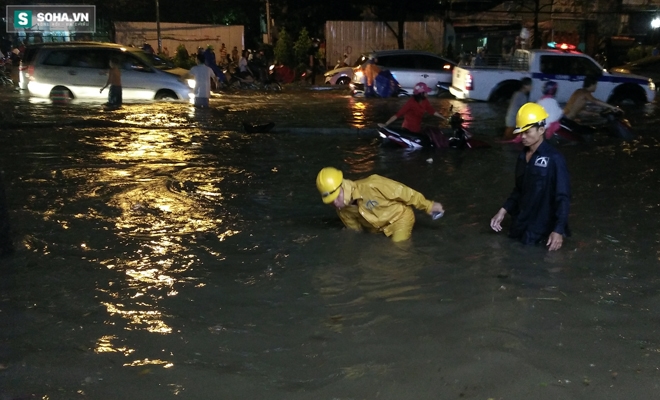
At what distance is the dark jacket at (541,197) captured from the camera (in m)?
6.37

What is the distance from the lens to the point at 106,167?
37.1ft

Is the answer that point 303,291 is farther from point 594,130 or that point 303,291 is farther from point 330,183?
point 594,130

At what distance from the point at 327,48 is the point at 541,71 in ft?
47.3

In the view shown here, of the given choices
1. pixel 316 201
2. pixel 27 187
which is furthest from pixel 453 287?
pixel 27 187

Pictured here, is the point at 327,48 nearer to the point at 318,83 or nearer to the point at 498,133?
the point at 318,83

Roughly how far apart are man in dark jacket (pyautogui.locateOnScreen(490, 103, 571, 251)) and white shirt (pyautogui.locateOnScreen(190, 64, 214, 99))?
41.6 ft

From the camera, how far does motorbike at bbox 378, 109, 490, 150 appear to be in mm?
13109

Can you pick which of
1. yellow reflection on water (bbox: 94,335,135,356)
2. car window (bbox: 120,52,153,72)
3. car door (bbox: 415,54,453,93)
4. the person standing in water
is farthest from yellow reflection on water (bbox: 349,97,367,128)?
yellow reflection on water (bbox: 94,335,135,356)

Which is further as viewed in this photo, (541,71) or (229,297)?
(541,71)

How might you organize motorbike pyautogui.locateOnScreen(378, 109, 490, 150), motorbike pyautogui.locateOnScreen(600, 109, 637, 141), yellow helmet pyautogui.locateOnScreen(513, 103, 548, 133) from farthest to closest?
motorbike pyautogui.locateOnScreen(600, 109, 637, 141)
motorbike pyautogui.locateOnScreen(378, 109, 490, 150)
yellow helmet pyautogui.locateOnScreen(513, 103, 548, 133)

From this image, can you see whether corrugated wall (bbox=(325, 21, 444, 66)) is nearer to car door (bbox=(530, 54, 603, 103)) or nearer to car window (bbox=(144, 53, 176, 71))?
car window (bbox=(144, 53, 176, 71))

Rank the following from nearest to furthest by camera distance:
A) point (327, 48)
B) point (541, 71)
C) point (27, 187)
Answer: point (27, 187) → point (541, 71) → point (327, 48)

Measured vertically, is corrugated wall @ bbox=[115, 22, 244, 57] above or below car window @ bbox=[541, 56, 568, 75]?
above

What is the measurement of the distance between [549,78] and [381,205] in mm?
14515
